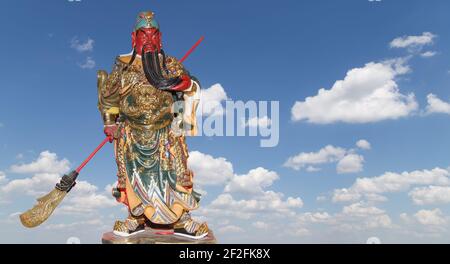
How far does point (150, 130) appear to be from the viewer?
961 centimetres

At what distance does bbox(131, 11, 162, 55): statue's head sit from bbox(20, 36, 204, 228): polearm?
8.28 feet

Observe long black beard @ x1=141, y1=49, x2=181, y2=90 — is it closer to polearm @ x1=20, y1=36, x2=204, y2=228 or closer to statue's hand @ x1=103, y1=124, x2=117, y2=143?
statue's hand @ x1=103, y1=124, x2=117, y2=143

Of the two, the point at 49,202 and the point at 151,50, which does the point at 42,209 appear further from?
the point at 151,50

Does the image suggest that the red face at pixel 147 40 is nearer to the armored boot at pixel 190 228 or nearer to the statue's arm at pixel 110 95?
the statue's arm at pixel 110 95

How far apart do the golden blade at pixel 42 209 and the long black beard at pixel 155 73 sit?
9.25 feet

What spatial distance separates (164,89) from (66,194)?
2.84 metres

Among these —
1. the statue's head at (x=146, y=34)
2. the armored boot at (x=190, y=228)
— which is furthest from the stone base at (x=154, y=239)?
the statue's head at (x=146, y=34)

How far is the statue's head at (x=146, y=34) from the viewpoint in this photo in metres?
9.77

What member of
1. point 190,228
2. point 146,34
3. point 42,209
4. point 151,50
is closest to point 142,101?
point 151,50

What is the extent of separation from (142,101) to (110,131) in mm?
915

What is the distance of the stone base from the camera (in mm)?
9039

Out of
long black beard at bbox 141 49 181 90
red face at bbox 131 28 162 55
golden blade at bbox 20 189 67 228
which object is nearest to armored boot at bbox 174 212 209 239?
golden blade at bbox 20 189 67 228
